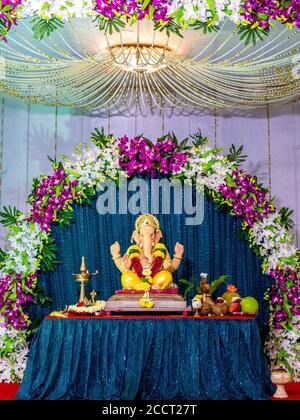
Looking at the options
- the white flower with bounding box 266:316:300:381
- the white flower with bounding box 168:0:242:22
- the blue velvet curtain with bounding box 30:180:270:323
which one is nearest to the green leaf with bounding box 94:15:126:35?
the white flower with bounding box 168:0:242:22

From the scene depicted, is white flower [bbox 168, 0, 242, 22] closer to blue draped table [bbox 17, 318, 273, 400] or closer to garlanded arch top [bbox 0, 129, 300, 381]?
garlanded arch top [bbox 0, 129, 300, 381]

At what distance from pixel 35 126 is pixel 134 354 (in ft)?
9.96

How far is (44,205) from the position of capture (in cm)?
700

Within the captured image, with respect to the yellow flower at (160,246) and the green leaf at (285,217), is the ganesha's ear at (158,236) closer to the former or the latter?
the yellow flower at (160,246)

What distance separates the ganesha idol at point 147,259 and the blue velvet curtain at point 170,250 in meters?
0.34

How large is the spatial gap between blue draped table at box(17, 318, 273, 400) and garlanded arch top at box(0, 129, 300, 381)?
1044 mm

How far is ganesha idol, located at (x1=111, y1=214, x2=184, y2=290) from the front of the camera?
6.45 m

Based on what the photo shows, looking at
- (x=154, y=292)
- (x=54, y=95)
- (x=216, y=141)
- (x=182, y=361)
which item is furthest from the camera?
(x=216, y=141)

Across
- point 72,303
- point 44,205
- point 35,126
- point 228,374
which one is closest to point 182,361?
point 228,374

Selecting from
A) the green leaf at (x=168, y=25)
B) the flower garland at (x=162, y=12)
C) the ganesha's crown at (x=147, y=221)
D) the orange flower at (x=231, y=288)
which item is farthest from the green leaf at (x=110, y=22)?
the orange flower at (x=231, y=288)

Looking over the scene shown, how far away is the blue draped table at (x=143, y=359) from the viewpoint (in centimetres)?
577

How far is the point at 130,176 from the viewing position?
7180mm

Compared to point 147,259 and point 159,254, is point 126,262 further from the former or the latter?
point 159,254

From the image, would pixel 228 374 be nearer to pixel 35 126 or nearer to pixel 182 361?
pixel 182 361
